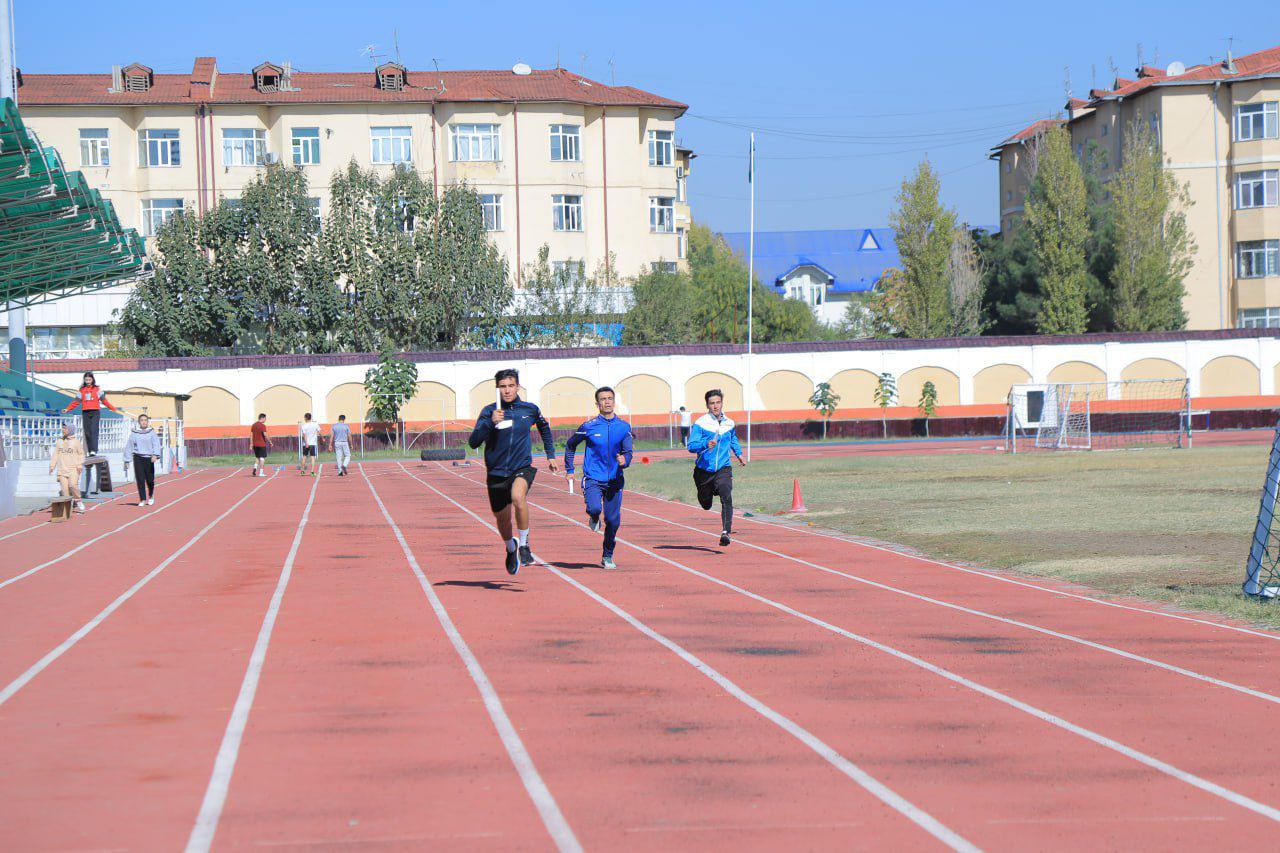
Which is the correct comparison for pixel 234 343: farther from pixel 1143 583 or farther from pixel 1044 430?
pixel 1143 583

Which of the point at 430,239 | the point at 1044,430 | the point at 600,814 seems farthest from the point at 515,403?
the point at 430,239

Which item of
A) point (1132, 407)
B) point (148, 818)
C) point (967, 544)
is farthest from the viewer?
point (1132, 407)

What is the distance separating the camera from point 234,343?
60.7 m

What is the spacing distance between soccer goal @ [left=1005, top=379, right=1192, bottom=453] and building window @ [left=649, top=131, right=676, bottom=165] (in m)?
21.6

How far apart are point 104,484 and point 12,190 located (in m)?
7.60

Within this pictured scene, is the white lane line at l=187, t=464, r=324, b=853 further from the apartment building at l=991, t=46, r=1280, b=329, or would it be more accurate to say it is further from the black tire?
the apartment building at l=991, t=46, r=1280, b=329

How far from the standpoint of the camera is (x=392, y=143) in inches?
2515

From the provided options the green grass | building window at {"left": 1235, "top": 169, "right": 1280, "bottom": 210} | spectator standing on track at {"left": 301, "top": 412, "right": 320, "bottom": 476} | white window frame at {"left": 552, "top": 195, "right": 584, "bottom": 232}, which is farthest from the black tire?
building window at {"left": 1235, "top": 169, "right": 1280, "bottom": 210}

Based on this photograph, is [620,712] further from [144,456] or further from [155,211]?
[155,211]

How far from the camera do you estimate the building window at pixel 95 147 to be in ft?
204

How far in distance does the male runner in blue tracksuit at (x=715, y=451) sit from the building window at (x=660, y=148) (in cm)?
5178

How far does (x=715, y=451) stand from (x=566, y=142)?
4980cm

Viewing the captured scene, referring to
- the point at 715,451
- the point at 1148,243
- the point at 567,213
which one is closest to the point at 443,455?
the point at 567,213

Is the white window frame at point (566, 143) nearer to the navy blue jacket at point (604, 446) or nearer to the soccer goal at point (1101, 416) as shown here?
the soccer goal at point (1101, 416)
